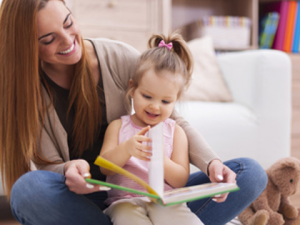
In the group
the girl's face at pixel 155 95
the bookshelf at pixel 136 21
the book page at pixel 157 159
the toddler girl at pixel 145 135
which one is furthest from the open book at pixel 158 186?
the bookshelf at pixel 136 21

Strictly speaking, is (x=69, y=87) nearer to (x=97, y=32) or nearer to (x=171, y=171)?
(x=171, y=171)

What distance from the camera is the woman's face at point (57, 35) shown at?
3.08ft

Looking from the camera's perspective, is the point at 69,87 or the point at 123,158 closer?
the point at 123,158

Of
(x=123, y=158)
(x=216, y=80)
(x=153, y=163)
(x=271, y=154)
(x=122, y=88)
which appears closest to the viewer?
(x=153, y=163)

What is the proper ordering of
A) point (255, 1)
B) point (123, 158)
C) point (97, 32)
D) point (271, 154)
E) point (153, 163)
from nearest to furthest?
point (153, 163) → point (123, 158) → point (271, 154) → point (97, 32) → point (255, 1)

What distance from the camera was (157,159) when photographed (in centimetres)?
76

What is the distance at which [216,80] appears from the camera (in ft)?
6.66

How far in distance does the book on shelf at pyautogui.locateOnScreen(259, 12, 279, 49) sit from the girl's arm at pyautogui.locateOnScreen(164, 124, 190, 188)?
185cm

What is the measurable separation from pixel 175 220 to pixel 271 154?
1059 millimetres

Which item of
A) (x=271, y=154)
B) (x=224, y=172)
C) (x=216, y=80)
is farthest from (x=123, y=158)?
(x=216, y=80)

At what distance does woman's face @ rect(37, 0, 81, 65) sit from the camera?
0.94 m

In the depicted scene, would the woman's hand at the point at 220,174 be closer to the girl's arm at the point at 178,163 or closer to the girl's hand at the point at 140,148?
the girl's arm at the point at 178,163

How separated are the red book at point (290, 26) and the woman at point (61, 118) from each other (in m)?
1.83

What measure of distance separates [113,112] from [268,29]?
74.2 inches
